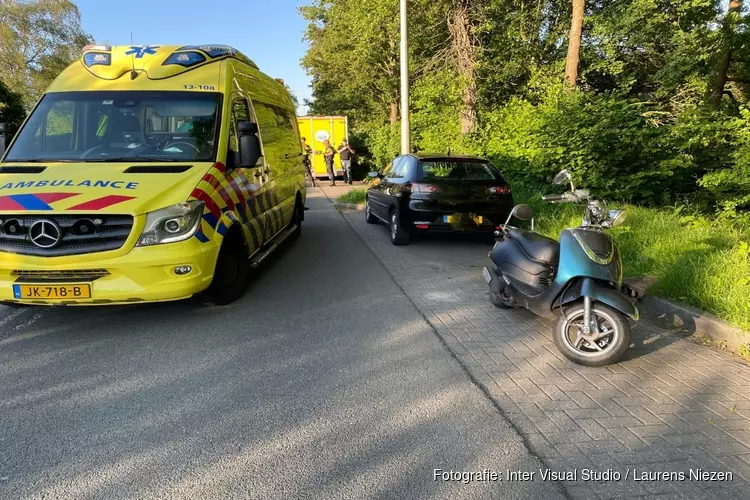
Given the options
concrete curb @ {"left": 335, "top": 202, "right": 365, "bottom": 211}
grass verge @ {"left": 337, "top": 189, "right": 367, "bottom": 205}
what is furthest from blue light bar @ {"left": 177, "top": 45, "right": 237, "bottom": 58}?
grass verge @ {"left": 337, "top": 189, "right": 367, "bottom": 205}

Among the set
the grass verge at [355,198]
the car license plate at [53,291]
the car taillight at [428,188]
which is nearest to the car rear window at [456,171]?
the car taillight at [428,188]

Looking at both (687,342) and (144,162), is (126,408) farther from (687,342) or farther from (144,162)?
(687,342)

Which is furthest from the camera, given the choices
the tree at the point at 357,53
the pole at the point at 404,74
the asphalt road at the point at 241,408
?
the tree at the point at 357,53

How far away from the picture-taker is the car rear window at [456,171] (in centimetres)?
838

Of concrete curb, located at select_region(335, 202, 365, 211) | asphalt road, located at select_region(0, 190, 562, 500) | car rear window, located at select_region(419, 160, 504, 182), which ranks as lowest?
asphalt road, located at select_region(0, 190, 562, 500)

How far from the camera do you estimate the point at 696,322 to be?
4.79 metres

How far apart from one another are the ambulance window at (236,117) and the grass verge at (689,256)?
473 centimetres

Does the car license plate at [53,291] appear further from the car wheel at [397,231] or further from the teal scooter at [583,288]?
the car wheel at [397,231]

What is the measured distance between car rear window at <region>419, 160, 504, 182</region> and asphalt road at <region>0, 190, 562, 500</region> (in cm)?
A: 339

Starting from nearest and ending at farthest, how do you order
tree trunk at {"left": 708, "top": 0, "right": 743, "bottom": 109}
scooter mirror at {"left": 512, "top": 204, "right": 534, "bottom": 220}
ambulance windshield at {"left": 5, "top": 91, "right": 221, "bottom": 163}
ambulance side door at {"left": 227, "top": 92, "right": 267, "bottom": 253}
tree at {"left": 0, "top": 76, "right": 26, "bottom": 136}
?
1. scooter mirror at {"left": 512, "top": 204, "right": 534, "bottom": 220}
2. ambulance windshield at {"left": 5, "top": 91, "right": 221, "bottom": 163}
3. ambulance side door at {"left": 227, "top": 92, "right": 267, "bottom": 253}
4. tree trunk at {"left": 708, "top": 0, "right": 743, "bottom": 109}
5. tree at {"left": 0, "top": 76, "right": 26, "bottom": 136}

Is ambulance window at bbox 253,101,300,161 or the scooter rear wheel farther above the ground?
ambulance window at bbox 253,101,300,161

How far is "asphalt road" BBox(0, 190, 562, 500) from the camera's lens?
2699mm

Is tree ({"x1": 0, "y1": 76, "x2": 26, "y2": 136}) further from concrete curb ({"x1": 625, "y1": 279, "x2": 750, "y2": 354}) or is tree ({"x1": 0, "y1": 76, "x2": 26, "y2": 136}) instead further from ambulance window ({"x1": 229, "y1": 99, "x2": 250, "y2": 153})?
concrete curb ({"x1": 625, "y1": 279, "x2": 750, "y2": 354})

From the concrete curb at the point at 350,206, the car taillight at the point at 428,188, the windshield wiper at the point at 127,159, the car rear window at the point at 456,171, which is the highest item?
the windshield wiper at the point at 127,159
